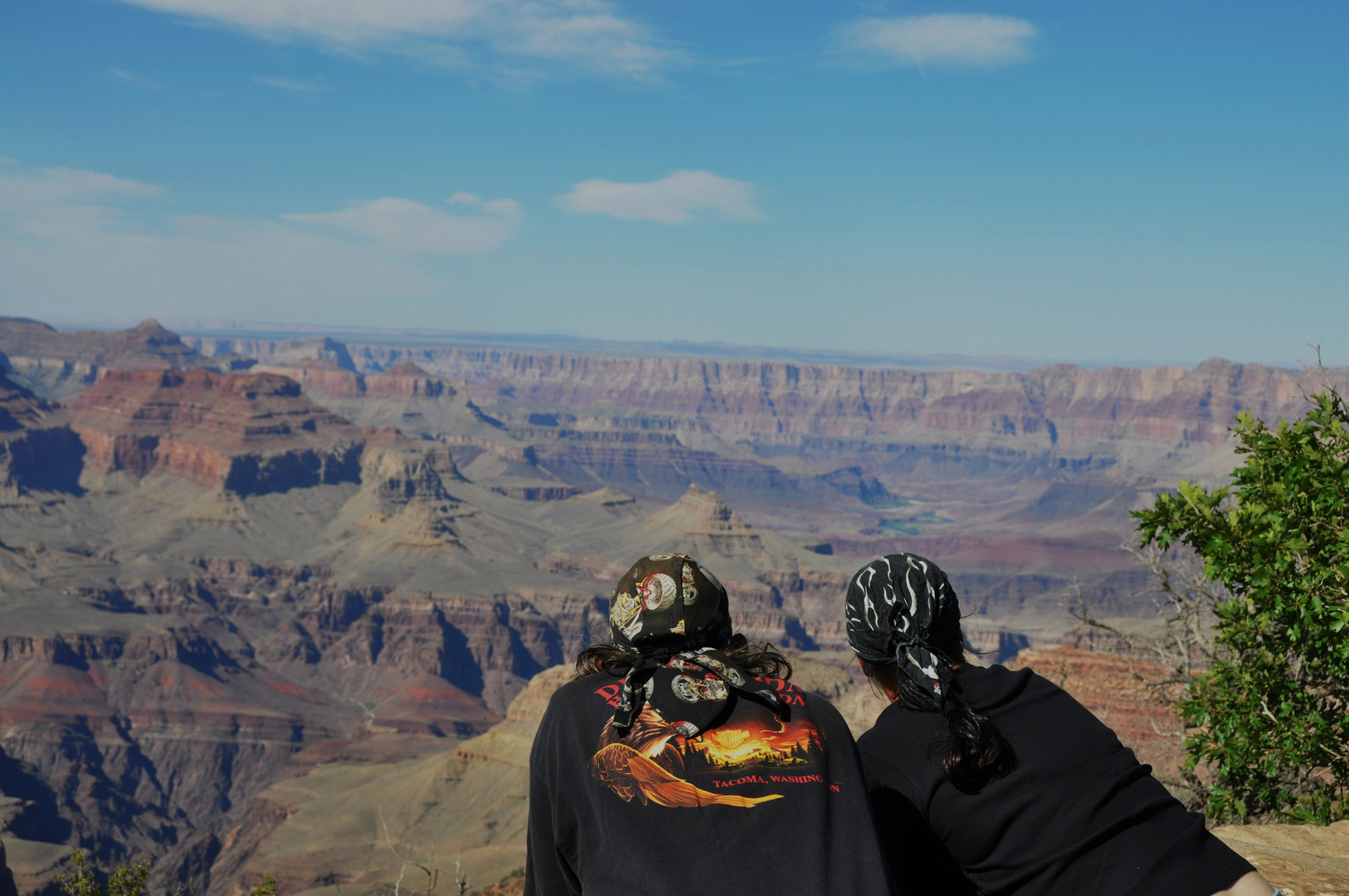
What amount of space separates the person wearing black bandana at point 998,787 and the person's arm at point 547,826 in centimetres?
141

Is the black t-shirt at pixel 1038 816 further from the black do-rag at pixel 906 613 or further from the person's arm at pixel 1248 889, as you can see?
the black do-rag at pixel 906 613

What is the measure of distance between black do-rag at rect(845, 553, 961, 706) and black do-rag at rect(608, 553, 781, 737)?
0.67 meters

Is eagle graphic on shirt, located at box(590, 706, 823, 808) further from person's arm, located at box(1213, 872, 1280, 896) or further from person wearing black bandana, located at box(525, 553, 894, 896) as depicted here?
person's arm, located at box(1213, 872, 1280, 896)

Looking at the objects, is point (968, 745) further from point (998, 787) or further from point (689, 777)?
point (689, 777)

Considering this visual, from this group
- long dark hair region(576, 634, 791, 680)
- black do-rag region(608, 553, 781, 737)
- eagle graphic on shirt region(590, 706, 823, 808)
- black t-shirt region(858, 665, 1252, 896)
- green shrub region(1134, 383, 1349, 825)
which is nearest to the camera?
eagle graphic on shirt region(590, 706, 823, 808)

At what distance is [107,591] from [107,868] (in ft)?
249

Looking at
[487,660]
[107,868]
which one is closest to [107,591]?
[487,660]

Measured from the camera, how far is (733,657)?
472cm

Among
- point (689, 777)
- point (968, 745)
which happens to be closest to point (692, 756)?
point (689, 777)

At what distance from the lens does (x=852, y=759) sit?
171 inches

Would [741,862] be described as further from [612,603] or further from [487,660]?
[487,660]

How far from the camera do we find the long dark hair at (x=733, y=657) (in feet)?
15.7

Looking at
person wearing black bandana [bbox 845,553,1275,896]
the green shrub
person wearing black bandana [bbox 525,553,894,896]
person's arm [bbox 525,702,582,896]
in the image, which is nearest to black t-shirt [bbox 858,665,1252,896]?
person wearing black bandana [bbox 845,553,1275,896]

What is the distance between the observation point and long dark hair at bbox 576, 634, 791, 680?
4.79m
